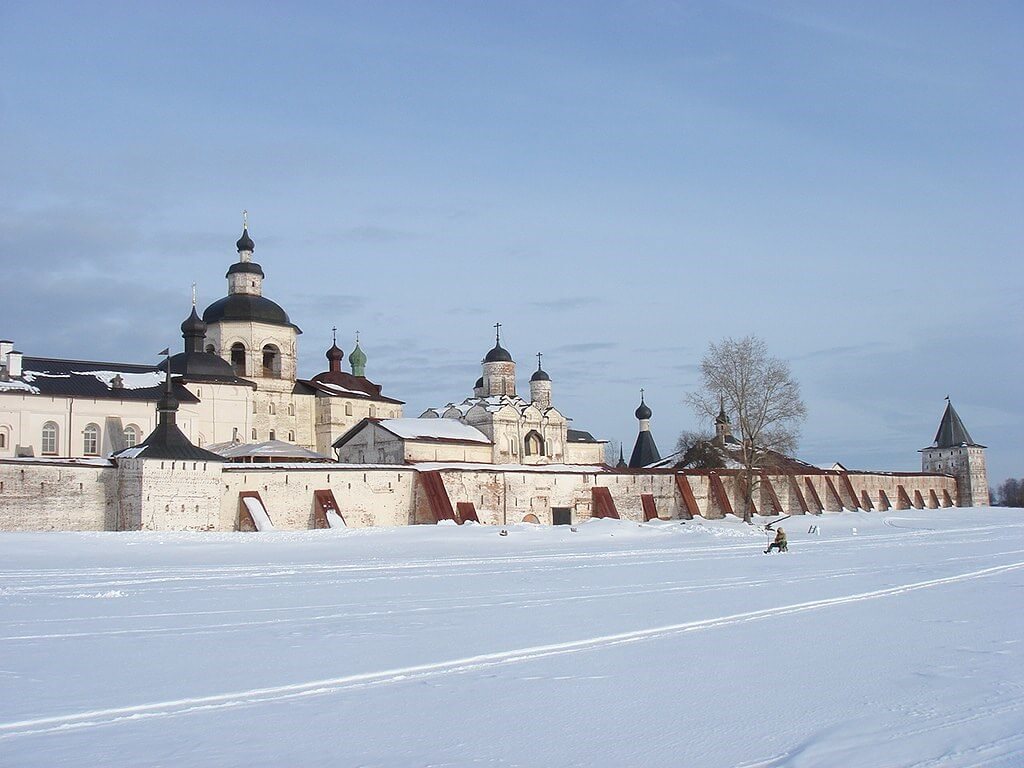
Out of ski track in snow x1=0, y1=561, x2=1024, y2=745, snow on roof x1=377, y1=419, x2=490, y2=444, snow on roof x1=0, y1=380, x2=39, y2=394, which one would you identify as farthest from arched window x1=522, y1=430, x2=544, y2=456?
ski track in snow x1=0, y1=561, x2=1024, y2=745

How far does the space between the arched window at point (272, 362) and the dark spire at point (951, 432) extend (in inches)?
1664

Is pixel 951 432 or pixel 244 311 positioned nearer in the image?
pixel 244 311

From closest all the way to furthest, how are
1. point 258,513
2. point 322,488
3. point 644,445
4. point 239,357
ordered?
1. point 258,513
2. point 322,488
3. point 239,357
4. point 644,445

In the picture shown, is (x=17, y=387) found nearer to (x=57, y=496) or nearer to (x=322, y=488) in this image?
(x=57, y=496)

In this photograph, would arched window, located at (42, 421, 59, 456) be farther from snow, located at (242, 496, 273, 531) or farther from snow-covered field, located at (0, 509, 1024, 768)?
snow-covered field, located at (0, 509, 1024, 768)

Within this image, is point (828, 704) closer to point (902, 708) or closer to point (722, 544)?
point (902, 708)

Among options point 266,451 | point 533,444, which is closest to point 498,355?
point 533,444

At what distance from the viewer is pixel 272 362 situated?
139ft

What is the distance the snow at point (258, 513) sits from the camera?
27.1 m

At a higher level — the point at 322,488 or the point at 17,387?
the point at 17,387

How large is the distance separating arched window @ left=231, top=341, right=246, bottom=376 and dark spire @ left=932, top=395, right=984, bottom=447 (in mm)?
43801

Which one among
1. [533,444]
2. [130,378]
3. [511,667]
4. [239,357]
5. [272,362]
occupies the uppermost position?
[239,357]

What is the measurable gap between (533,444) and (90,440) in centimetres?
1895

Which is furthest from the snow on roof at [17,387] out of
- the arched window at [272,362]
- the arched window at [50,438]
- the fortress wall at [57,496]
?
the arched window at [272,362]
